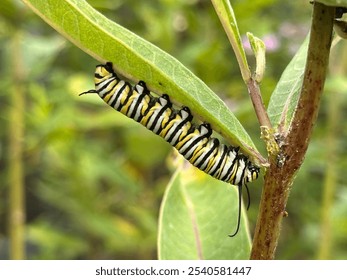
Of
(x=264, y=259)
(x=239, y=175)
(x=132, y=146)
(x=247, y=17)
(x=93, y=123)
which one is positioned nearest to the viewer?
(x=264, y=259)

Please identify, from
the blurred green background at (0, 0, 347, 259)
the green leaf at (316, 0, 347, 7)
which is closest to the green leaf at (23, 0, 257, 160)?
the green leaf at (316, 0, 347, 7)

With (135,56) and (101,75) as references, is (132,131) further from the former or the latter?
(135,56)

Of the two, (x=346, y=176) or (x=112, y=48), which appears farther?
(x=346, y=176)

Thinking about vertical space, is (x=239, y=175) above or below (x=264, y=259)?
above

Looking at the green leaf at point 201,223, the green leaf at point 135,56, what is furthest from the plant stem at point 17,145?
the green leaf at point 135,56

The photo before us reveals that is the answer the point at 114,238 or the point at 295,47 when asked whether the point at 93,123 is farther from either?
the point at 295,47

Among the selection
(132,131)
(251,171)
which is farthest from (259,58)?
(132,131)

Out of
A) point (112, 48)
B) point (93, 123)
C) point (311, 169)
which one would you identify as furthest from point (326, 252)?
point (112, 48)
